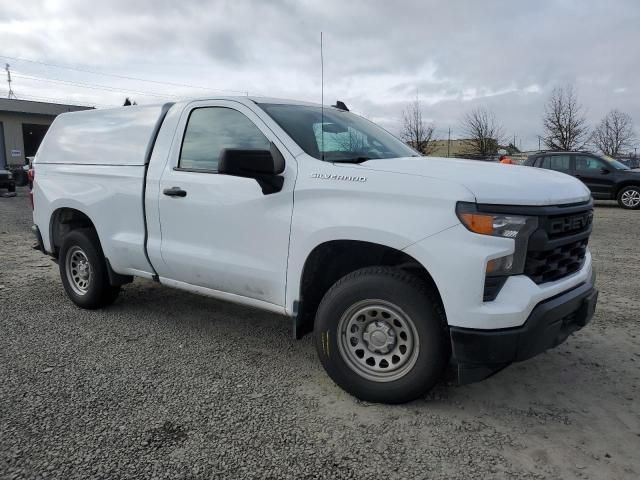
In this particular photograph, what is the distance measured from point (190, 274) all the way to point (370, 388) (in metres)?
1.72

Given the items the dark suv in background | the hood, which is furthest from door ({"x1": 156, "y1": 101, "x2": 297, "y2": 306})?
the dark suv in background

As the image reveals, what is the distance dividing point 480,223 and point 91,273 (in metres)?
3.76

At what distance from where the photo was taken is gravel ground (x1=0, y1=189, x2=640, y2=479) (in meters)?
2.64

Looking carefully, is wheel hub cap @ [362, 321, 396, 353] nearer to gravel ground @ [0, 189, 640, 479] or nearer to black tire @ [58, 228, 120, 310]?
gravel ground @ [0, 189, 640, 479]

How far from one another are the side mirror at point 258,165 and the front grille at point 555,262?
1609 millimetres

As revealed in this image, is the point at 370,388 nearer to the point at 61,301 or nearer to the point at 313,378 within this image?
the point at 313,378

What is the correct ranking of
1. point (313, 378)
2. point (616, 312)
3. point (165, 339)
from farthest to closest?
point (616, 312) → point (165, 339) → point (313, 378)

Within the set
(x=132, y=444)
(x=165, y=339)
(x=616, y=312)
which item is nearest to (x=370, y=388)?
(x=132, y=444)

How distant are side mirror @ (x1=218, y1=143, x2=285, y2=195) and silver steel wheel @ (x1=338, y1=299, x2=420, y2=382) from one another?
98 centimetres

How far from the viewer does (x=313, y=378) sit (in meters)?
3.66

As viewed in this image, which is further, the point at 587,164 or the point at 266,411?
the point at 587,164

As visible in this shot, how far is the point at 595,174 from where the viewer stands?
15117 millimetres

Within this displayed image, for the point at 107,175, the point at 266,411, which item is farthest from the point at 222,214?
the point at 107,175

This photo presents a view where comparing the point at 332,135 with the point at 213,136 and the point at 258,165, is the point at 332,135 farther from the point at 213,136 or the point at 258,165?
the point at 213,136
